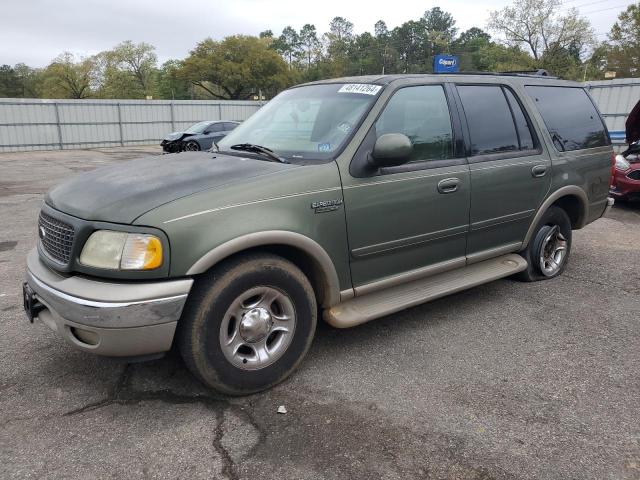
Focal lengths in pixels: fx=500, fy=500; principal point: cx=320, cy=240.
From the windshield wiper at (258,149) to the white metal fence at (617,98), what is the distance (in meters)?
15.4

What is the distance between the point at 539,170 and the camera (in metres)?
4.30

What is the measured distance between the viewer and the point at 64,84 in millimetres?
59938

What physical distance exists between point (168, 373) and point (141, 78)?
73.1 meters

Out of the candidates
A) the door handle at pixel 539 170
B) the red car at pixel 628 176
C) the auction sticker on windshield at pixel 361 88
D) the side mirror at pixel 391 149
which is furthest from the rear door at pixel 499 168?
the red car at pixel 628 176

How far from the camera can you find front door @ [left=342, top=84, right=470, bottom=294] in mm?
3217

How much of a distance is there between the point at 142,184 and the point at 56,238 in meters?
0.56

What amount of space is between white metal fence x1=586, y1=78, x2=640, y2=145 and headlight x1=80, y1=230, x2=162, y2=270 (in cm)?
1655

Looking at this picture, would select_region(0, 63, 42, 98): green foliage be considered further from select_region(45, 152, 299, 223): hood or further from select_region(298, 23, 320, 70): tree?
select_region(45, 152, 299, 223): hood

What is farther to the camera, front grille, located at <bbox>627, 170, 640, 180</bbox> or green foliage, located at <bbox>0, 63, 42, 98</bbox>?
green foliage, located at <bbox>0, 63, 42, 98</bbox>

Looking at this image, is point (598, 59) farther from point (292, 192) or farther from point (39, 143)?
point (292, 192)

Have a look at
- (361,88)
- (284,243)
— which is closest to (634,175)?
(361,88)

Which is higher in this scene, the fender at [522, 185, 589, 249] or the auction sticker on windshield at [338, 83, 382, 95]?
the auction sticker on windshield at [338, 83, 382, 95]

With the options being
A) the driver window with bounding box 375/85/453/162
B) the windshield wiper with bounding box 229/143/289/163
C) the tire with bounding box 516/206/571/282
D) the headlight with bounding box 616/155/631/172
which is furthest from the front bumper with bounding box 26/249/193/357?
the headlight with bounding box 616/155/631/172

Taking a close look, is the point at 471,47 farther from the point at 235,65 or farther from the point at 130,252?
the point at 130,252
